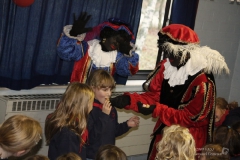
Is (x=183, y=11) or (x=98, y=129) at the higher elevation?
(x=183, y=11)

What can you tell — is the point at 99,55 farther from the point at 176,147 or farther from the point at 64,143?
the point at 176,147

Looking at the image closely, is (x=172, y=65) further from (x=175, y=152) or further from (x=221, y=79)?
(x=221, y=79)

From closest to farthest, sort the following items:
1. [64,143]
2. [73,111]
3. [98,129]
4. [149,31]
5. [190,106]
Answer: [64,143], [73,111], [98,129], [190,106], [149,31]

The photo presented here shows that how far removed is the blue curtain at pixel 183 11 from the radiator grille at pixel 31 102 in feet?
5.32

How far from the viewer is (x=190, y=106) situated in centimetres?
324

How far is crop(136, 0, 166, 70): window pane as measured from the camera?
4840 mm

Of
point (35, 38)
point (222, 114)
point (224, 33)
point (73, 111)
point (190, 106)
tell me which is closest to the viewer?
point (73, 111)

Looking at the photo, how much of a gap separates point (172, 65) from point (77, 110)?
2.93 feet

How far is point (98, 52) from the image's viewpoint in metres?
3.55

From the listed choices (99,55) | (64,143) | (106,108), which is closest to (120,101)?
(106,108)

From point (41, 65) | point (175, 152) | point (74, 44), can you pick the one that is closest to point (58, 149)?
point (175, 152)

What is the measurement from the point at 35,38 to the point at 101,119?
3.41ft

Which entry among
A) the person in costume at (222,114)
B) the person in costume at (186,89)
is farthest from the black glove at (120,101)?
the person in costume at (222,114)

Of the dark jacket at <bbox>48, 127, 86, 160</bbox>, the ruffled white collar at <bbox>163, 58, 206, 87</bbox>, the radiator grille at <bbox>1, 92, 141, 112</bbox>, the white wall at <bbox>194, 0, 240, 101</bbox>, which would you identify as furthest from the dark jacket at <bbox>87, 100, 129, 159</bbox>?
the white wall at <bbox>194, 0, 240, 101</bbox>
